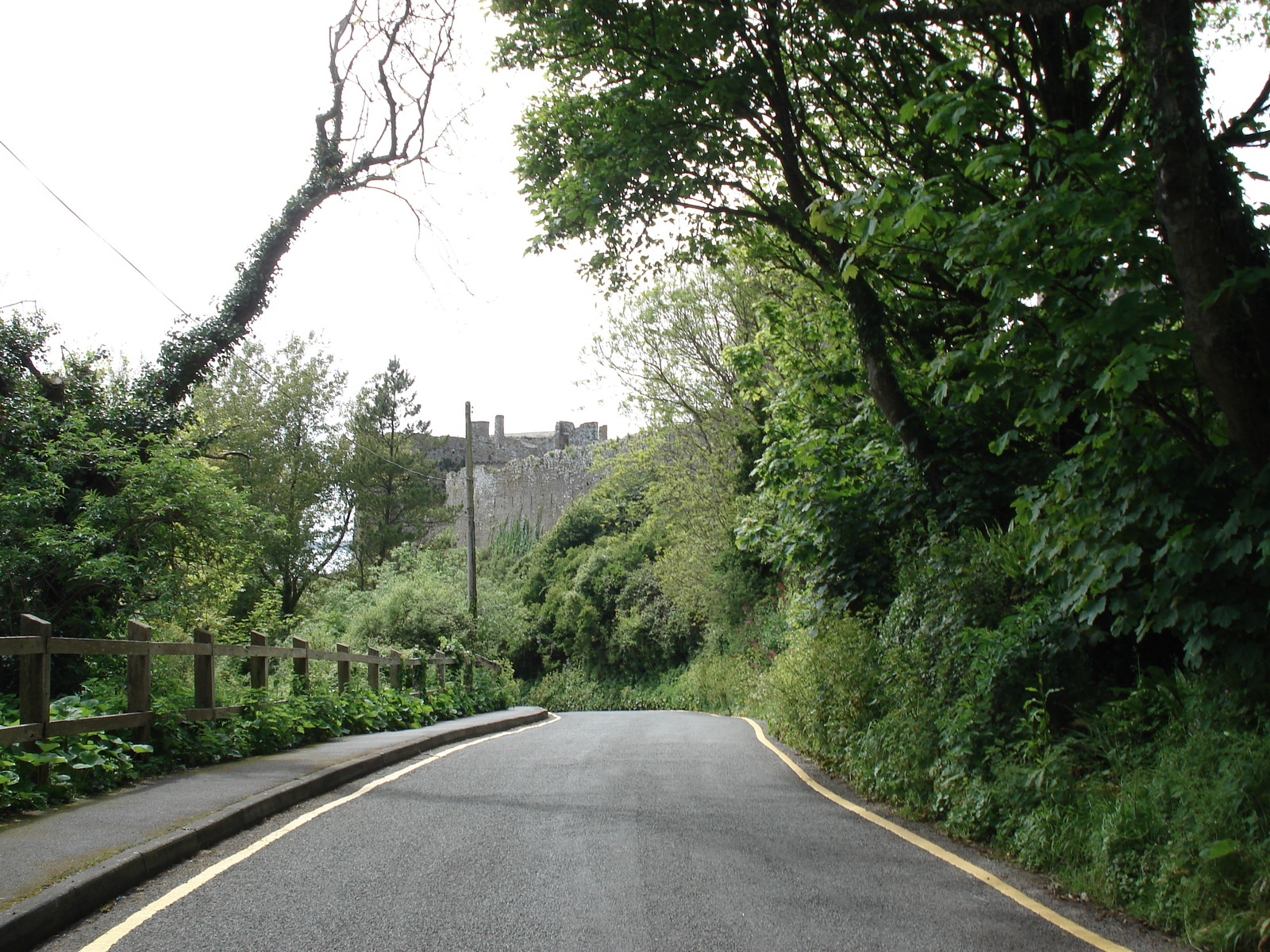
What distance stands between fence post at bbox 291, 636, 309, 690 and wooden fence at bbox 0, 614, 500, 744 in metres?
0.01

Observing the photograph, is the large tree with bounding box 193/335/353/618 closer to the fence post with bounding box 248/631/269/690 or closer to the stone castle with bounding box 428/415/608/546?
the stone castle with bounding box 428/415/608/546

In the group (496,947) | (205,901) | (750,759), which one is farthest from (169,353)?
(496,947)

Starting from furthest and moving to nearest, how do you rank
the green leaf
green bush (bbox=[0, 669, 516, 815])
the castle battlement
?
the castle battlement
green bush (bbox=[0, 669, 516, 815])
the green leaf

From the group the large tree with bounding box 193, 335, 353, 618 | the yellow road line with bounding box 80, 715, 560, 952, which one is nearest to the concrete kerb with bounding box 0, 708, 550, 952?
the yellow road line with bounding box 80, 715, 560, 952

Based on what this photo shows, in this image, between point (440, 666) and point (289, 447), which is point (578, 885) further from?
point (289, 447)

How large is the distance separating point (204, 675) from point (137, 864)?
16.0 ft

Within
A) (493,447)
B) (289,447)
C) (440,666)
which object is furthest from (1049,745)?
(493,447)

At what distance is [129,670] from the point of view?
880cm

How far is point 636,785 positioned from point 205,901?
451 cm

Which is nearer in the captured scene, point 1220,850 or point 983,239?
point 1220,850

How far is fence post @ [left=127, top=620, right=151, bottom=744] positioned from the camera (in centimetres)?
872

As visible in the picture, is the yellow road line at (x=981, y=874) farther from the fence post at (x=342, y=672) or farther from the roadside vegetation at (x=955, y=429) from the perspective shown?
the fence post at (x=342, y=672)

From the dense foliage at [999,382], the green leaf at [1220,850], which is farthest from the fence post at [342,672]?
the green leaf at [1220,850]

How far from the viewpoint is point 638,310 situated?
1067 inches
